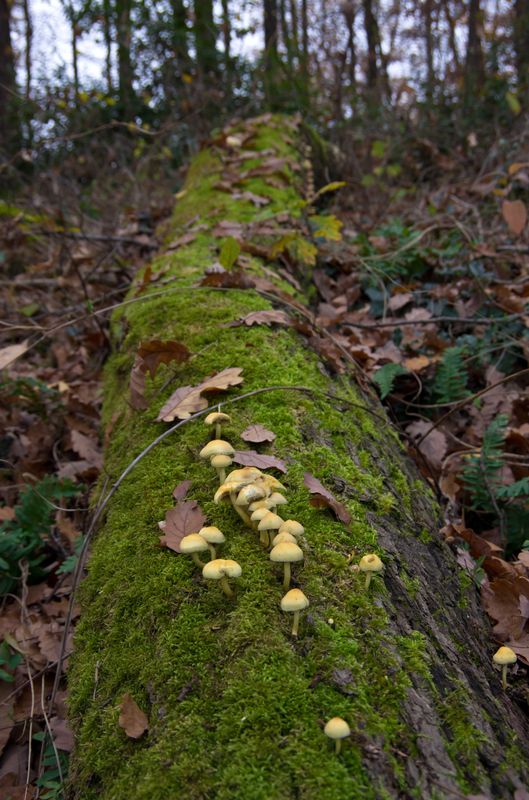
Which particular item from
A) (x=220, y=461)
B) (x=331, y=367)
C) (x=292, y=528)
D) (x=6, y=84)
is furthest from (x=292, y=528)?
(x=6, y=84)

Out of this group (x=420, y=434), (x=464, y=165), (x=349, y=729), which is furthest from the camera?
Result: (x=464, y=165)

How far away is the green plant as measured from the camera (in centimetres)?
297

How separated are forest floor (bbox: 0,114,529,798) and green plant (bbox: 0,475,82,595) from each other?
0.03 feet

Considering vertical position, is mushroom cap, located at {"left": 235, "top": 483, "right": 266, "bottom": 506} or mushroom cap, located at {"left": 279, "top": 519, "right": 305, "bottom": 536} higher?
mushroom cap, located at {"left": 235, "top": 483, "right": 266, "bottom": 506}

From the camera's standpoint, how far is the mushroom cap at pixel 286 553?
1595 mm

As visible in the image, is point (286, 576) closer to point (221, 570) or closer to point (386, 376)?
point (221, 570)

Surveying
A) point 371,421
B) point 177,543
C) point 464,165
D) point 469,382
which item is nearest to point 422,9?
point 464,165

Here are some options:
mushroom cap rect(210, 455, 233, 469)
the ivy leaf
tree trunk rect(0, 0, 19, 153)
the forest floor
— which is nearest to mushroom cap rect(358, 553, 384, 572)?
mushroom cap rect(210, 455, 233, 469)

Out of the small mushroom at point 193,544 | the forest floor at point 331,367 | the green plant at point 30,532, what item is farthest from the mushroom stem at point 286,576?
the green plant at point 30,532

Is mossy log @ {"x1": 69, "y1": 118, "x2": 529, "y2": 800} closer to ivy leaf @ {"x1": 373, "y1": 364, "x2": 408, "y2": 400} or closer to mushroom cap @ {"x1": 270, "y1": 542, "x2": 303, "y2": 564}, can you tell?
mushroom cap @ {"x1": 270, "y1": 542, "x2": 303, "y2": 564}

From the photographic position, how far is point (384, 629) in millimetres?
1634

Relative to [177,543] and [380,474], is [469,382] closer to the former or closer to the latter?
[380,474]

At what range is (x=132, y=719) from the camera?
Result: 5.00 feet

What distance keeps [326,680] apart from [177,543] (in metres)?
0.73
